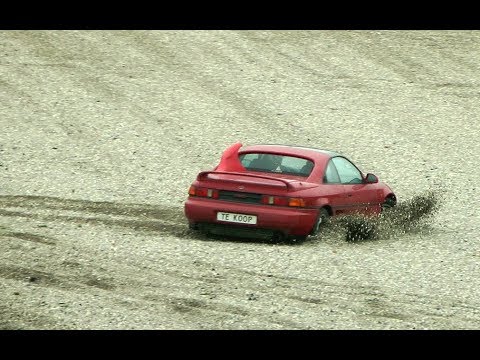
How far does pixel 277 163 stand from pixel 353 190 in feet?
4.04

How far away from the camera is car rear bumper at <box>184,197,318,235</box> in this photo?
1532cm

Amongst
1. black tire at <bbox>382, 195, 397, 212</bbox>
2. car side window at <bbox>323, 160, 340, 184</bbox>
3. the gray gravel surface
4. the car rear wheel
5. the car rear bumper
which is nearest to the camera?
the gray gravel surface

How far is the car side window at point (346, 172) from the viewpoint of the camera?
16.9 meters

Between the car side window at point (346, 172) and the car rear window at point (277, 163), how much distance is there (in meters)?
0.57

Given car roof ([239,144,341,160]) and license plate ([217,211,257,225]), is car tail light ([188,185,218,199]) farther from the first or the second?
car roof ([239,144,341,160])

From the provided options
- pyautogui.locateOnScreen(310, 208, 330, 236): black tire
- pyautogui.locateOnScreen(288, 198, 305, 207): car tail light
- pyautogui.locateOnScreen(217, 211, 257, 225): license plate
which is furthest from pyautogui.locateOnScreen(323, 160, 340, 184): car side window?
pyautogui.locateOnScreen(217, 211, 257, 225): license plate

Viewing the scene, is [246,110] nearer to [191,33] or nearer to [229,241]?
[191,33]

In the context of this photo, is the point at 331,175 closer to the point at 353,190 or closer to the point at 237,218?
the point at 353,190

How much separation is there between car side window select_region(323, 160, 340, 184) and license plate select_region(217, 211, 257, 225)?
148 cm

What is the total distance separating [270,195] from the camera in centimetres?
1541

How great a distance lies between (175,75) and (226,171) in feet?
50.9

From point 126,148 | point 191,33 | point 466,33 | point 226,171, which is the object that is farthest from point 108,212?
point 466,33

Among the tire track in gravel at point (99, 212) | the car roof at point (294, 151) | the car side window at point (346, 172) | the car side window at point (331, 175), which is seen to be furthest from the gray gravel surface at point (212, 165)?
the car roof at point (294, 151)

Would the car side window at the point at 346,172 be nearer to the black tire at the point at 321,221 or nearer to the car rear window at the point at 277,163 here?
the car rear window at the point at 277,163
